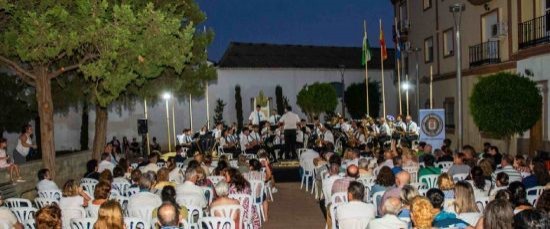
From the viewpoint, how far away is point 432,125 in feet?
65.1

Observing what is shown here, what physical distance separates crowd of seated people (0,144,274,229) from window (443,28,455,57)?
19.0 meters

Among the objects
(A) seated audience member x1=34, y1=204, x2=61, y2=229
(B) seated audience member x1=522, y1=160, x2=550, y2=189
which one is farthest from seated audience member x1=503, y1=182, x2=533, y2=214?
(A) seated audience member x1=34, y1=204, x2=61, y2=229

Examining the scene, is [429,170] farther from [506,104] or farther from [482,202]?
[506,104]

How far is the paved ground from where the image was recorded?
12203 mm

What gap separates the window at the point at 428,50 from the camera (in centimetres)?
3256

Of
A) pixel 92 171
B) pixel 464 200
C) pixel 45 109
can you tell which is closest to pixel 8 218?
pixel 92 171

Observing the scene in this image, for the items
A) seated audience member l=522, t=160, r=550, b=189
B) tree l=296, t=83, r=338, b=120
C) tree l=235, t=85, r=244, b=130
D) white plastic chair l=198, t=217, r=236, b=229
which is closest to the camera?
white plastic chair l=198, t=217, r=236, b=229

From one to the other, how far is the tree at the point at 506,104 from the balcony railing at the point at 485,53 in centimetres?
687

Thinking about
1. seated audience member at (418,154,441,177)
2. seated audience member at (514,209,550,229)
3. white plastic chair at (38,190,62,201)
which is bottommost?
white plastic chair at (38,190,62,201)

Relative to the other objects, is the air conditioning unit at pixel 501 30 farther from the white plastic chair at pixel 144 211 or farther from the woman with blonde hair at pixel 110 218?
the woman with blonde hair at pixel 110 218

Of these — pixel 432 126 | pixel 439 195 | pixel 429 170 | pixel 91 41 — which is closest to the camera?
pixel 439 195

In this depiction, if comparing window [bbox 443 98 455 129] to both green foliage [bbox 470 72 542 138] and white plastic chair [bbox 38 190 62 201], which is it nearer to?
green foliage [bbox 470 72 542 138]

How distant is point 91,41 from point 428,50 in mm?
23015

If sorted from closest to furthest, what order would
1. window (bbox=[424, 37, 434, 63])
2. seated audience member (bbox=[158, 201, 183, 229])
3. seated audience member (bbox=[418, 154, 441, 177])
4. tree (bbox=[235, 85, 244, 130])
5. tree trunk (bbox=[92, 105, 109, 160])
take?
seated audience member (bbox=[158, 201, 183, 229])
seated audience member (bbox=[418, 154, 441, 177])
tree trunk (bbox=[92, 105, 109, 160])
window (bbox=[424, 37, 434, 63])
tree (bbox=[235, 85, 244, 130])
